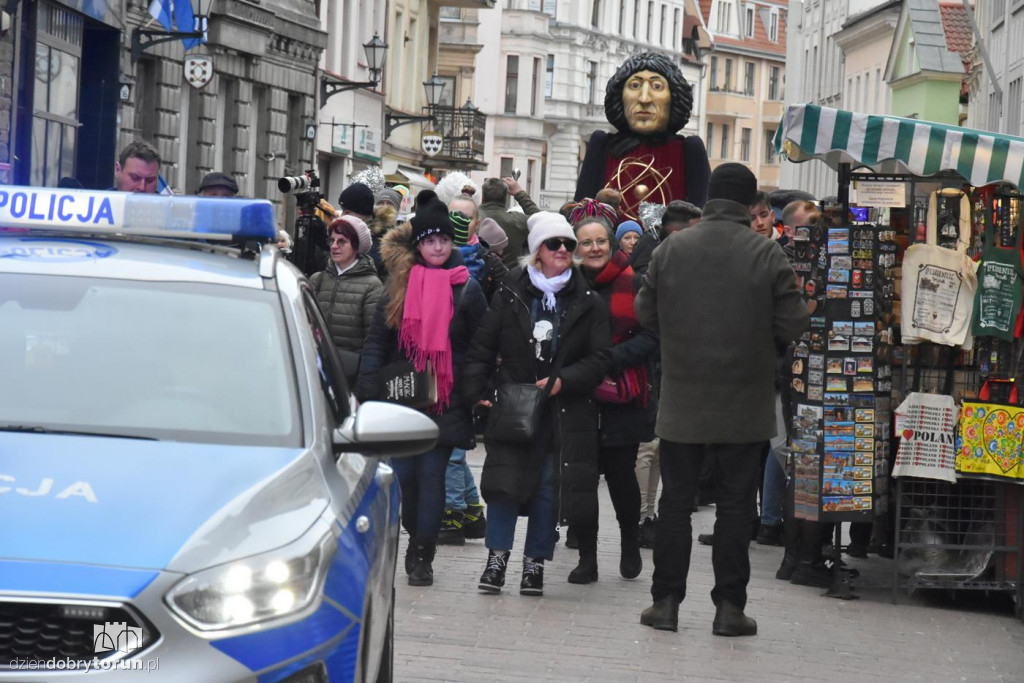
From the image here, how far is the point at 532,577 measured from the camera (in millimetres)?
9977

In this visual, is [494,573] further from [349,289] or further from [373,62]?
[373,62]

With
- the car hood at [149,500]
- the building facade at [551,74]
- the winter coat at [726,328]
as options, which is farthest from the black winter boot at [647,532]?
the building facade at [551,74]

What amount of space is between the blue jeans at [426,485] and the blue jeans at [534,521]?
1.15 ft

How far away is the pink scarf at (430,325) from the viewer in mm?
10141

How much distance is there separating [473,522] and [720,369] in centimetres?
349

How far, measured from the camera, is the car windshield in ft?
17.1

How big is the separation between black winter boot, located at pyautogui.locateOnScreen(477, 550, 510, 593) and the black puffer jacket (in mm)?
1647

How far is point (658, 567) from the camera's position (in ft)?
30.2

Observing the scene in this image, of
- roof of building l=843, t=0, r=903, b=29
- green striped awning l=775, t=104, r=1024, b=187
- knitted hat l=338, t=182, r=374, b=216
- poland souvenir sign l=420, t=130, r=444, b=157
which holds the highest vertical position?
roof of building l=843, t=0, r=903, b=29

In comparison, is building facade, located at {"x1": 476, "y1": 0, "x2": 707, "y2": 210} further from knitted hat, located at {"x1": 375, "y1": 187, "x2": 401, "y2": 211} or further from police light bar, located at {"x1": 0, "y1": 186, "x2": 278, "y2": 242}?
police light bar, located at {"x1": 0, "y1": 186, "x2": 278, "y2": 242}

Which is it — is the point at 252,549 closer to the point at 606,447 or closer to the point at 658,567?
the point at 658,567

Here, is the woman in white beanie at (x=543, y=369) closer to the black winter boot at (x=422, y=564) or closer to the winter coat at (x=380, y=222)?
the black winter boot at (x=422, y=564)

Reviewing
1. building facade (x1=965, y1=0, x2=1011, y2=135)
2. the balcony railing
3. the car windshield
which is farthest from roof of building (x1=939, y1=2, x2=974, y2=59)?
the car windshield

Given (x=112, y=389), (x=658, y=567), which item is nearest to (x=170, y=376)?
(x=112, y=389)
